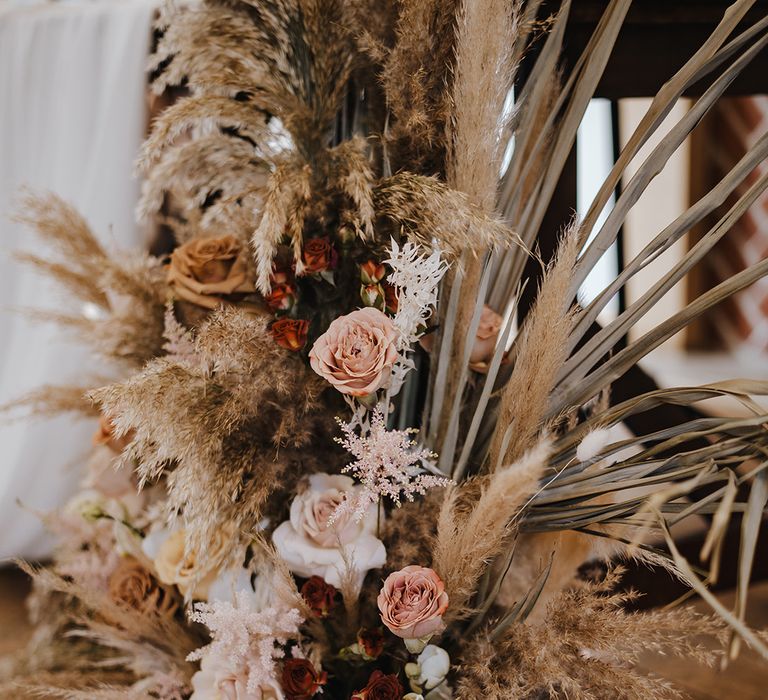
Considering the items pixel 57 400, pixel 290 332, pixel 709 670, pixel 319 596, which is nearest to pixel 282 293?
pixel 290 332

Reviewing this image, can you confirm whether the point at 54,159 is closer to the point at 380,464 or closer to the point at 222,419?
the point at 222,419

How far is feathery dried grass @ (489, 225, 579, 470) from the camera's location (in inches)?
23.3

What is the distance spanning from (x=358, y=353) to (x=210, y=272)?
276 mm

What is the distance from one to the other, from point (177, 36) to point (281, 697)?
69 centimetres

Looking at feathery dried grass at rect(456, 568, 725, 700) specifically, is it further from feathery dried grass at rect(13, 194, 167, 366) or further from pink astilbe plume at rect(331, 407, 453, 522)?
Result: feathery dried grass at rect(13, 194, 167, 366)

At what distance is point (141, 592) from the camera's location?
86 centimetres

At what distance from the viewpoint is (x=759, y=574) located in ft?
3.63

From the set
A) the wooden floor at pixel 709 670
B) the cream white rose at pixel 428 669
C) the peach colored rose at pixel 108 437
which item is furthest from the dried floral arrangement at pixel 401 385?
the wooden floor at pixel 709 670

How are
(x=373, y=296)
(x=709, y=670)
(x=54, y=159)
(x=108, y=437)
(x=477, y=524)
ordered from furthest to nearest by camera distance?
(x=54, y=159) → (x=709, y=670) → (x=108, y=437) → (x=373, y=296) → (x=477, y=524)

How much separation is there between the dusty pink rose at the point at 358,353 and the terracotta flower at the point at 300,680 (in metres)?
0.26

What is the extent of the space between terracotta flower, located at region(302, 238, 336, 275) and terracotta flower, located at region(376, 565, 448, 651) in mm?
298

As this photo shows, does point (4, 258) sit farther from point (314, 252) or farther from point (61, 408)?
point (314, 252)

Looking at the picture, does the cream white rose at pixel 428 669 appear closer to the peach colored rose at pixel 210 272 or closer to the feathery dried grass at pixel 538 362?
the feathery dried grass at pixel 538 362

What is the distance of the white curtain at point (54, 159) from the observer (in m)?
1.28
